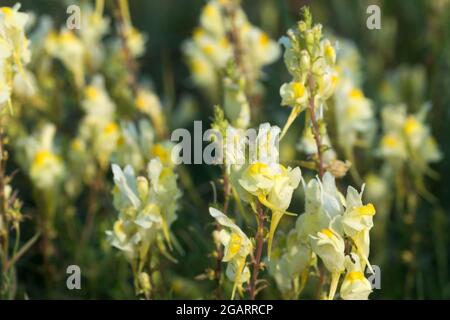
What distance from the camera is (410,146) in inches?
125

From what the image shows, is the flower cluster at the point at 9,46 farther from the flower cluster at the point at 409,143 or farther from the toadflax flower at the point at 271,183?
the flower cluster at the point at 409,143

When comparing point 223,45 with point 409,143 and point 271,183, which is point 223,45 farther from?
point 271,183

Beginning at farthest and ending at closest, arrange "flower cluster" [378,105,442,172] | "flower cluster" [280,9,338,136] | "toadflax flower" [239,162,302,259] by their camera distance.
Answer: "flower cluster" [378,105,442,172] < "flower cluster" [280,9,338,136] < "toadflax flower" [239,162,302,259]

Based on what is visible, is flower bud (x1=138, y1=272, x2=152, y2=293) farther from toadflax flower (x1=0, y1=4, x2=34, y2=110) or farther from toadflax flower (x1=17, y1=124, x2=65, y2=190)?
toadflax flower (x1=17, y1=124, x2=65, y2=190)

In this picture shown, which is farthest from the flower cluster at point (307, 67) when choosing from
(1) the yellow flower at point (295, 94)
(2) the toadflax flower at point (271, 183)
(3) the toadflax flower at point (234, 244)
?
(3) the toadflax flower at point (234, 244)

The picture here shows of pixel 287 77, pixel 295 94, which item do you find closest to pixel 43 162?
pixel 295 94

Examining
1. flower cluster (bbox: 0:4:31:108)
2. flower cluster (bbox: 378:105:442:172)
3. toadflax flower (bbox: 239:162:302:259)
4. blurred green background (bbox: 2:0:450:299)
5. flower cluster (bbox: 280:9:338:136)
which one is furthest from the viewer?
flower cluster (bbox: 378:105:442:172)

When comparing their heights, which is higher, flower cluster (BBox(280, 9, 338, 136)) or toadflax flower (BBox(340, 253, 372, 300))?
flower cluster (BBox(280, 9, 338, 136))

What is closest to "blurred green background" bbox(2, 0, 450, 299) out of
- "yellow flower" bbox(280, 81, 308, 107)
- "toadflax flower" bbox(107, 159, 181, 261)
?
"toadflax flower" bbox(107, 159, 181, 261)

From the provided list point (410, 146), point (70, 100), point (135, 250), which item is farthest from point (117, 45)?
point (135, 250)

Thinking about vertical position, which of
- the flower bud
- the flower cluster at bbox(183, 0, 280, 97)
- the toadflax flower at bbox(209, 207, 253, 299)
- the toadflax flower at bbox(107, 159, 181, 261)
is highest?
the flower cluster at bbox(183, 0, 280, 97)

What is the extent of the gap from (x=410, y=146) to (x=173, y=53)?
2.64 metres

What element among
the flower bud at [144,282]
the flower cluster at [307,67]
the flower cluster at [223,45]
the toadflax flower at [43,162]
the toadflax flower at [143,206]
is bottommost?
the flower bud at [144,282]
